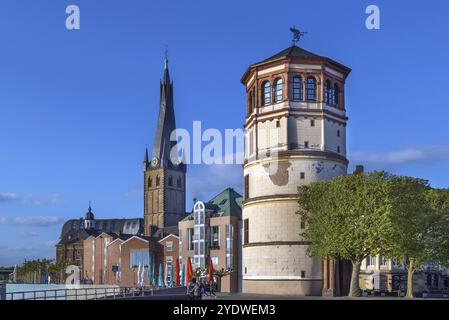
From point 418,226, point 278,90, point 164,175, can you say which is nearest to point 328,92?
point 278,90

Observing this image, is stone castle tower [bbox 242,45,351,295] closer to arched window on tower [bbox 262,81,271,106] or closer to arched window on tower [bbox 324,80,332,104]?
arched window on tower [bbox 324,80,332,104]

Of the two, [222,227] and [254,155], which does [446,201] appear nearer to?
[254,155]

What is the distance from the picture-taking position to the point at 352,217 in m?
59.2

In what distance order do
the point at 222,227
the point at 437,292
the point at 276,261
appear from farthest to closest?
1. the point at 222,227
2. the point at 437,292
3. the point at 276,261

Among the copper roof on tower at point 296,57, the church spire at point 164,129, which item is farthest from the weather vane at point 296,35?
the church spire at point 164,129

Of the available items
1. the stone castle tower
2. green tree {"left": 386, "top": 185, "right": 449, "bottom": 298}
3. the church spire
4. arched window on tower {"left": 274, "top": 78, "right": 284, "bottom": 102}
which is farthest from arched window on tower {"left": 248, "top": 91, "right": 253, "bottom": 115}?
the church spire

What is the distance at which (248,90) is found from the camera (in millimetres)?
72750

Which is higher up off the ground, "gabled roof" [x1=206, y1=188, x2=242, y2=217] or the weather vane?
the weather vane

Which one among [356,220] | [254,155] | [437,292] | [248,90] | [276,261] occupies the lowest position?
[437,292]

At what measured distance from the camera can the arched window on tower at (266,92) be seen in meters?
68.4

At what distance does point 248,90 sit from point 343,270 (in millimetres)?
21114

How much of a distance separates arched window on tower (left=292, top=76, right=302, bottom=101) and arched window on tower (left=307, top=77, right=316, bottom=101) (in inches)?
31.2

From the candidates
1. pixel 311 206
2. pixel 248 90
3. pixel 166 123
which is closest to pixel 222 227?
pixel 248 90

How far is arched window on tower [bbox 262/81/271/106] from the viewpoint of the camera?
68.4m
